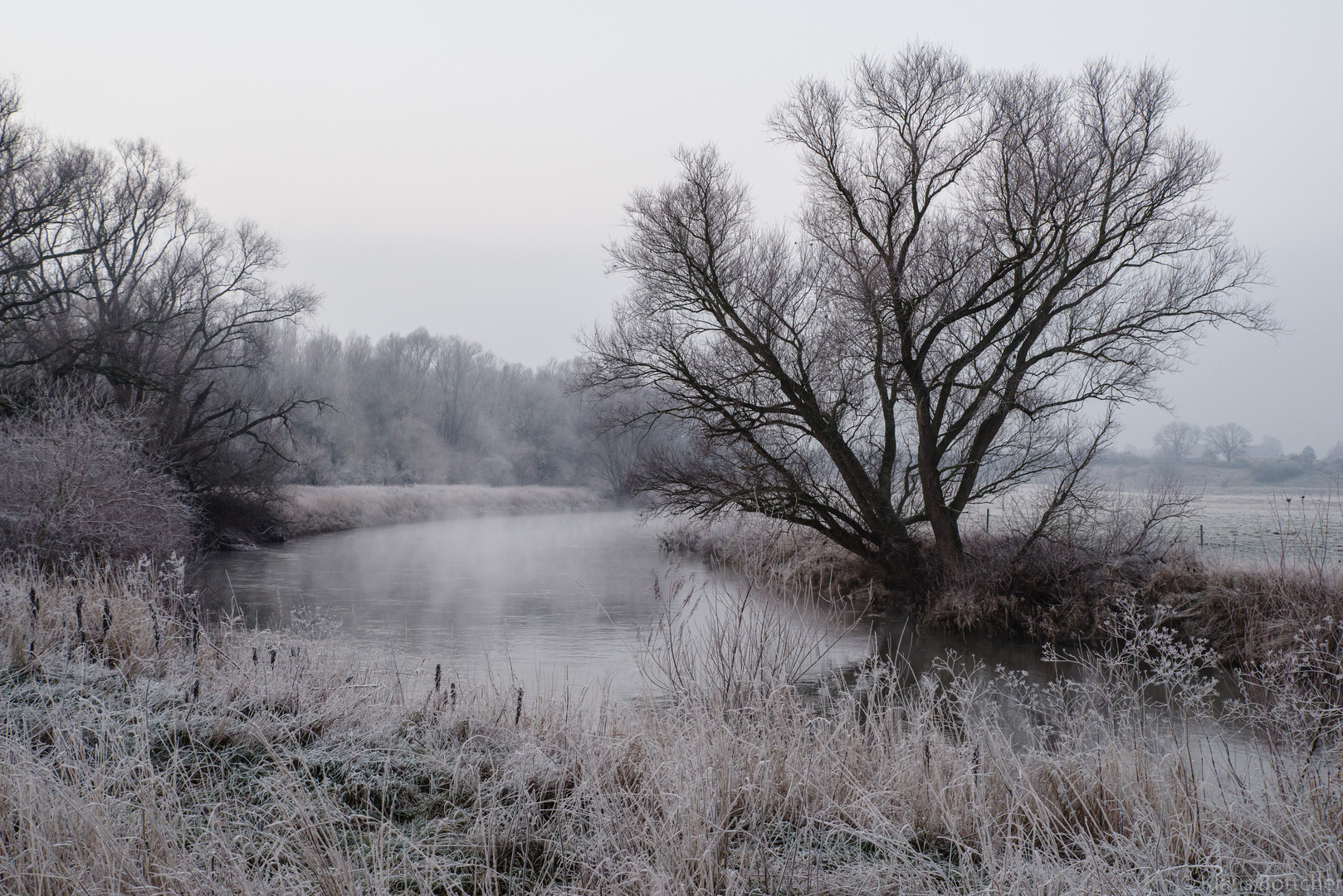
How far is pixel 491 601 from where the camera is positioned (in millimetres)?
15117

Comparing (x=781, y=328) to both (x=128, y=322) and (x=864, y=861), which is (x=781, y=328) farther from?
(x=128, y=322)

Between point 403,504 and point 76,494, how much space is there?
24727 mm

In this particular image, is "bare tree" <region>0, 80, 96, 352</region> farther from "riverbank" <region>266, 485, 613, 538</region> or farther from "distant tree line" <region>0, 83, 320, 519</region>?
"riverbank" <region>266, 485, 613, 538</region>

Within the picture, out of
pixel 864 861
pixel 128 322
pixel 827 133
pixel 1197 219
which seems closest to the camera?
pixel 864 861

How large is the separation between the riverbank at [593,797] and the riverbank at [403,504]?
22.9 meters

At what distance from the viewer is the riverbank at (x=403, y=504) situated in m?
28.5

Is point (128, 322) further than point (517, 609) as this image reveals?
Yes

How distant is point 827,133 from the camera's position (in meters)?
14.1

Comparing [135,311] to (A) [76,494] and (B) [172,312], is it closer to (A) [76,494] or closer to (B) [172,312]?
(B) [172,312]

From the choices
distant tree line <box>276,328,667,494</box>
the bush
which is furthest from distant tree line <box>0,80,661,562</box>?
distant tree line <box>276,328,667,494</box>

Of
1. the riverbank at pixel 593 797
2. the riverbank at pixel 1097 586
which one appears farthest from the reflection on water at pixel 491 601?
the riverbank at pixel 593 797

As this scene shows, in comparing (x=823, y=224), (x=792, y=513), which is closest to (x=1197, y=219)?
(x=823, y=224)

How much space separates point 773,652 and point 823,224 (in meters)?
11.0

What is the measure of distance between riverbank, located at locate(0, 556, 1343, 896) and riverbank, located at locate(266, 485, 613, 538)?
22897 mm
